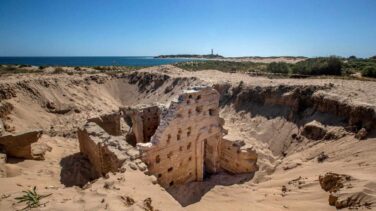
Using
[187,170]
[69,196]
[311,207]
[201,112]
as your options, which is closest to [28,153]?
[69,196]

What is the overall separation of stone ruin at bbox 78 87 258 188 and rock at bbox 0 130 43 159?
7.79ft

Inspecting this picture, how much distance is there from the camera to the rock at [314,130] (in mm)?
14406

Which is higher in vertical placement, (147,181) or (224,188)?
(147,181)

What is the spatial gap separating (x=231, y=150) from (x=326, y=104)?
7022 millimetres

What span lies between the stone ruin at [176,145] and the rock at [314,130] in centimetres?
406

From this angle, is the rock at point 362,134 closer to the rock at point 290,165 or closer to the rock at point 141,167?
the rock at point 290,165

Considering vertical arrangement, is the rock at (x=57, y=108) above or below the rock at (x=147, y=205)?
below

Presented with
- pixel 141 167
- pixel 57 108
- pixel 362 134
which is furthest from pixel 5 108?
pixel 362 134

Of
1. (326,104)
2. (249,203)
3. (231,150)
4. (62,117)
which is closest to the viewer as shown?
(249,203)

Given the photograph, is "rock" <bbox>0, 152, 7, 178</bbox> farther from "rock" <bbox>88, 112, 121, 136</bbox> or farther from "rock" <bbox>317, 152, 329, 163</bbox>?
"rock" <bbox>317, 152, 329, 163</bbox>

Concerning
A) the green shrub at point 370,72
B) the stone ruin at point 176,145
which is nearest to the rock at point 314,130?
the stone ruin at point 176,145

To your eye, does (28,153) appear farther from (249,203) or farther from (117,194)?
(249,203)

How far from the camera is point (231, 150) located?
14102 millimetres

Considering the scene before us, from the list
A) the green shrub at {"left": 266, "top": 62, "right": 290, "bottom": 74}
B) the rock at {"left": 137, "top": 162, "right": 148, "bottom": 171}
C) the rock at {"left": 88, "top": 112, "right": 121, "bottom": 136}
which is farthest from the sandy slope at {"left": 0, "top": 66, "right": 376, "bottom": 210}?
the green shrub at {"left": 266, "top": 62, "right": 290, "bottom": 74}
